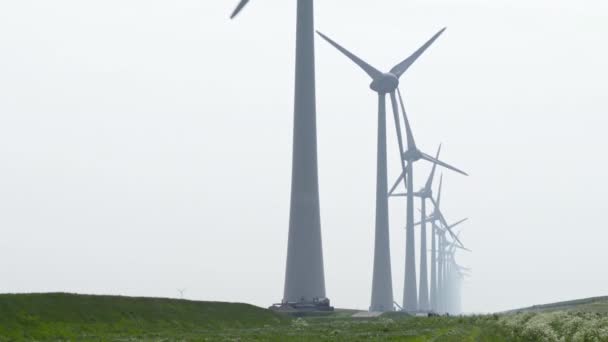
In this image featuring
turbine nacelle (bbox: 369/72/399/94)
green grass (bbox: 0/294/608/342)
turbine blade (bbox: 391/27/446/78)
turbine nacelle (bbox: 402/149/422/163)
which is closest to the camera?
green grass (bbox: 0/294/608/342)

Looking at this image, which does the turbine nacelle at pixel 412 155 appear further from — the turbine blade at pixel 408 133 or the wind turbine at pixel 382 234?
the wind turbine at pixel 382 234

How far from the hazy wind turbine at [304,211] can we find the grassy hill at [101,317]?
22312 millimetres

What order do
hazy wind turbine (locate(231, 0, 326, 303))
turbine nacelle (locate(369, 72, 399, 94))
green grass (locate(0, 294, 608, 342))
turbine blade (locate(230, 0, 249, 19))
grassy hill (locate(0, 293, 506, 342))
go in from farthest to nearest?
turbine nacelle (locate(369, 72, 399, 94))
turbine blade (locate(230, 0, 249, 19))
hazy wind turbine (locate(231, 0, 326, 303))
grassy hill (locate(0, 293, 506, 342))
green grass (locate(0, 294, 608, 342))

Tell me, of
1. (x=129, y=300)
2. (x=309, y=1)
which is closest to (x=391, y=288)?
(x=309, y=1)

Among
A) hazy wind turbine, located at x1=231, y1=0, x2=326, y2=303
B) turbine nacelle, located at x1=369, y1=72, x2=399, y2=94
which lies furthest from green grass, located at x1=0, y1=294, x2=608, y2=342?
turbine nacelle, located at x1=369, y1=72, x2=399, y2=94

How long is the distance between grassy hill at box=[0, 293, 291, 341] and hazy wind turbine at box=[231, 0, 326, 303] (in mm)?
22312

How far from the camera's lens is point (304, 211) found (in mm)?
118000

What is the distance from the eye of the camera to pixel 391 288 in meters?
148

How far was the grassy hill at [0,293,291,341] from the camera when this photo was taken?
6112 centimetres

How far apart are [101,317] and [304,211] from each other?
165 feet

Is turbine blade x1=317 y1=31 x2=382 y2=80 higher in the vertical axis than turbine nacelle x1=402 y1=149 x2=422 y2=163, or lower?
higher

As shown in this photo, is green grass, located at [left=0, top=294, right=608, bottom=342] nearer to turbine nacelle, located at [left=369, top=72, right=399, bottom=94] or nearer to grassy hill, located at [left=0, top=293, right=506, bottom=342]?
grassy hill, located at [left=0, top=293, right=506, bottom=342]

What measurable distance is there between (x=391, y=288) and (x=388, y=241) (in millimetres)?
8148

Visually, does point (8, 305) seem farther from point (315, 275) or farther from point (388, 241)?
point (388, 241)
